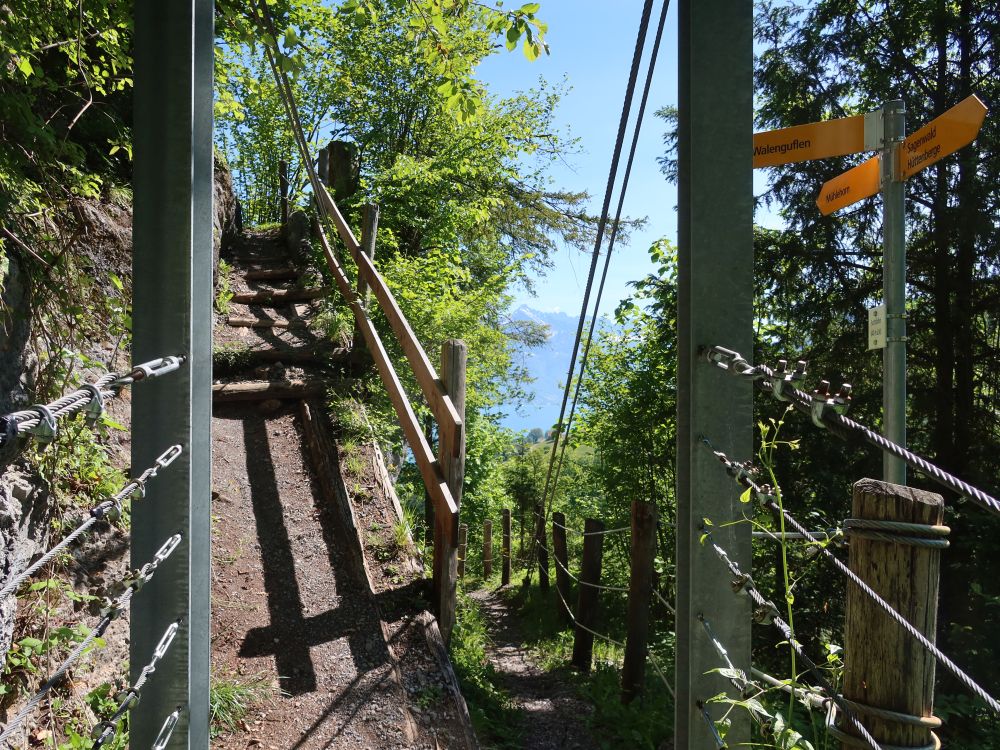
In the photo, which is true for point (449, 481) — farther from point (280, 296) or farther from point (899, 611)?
point (280, 296)

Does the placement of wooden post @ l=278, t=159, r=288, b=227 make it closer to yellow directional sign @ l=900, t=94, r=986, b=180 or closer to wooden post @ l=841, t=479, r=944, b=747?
yellow directional sign @ l=900, t=94, r=986, b=180

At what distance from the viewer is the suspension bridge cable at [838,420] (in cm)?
83

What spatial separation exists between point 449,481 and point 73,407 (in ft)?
10.9

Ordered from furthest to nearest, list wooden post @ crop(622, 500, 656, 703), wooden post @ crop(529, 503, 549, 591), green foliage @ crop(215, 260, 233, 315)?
wooden post @ crop(529, 503, 549, 591) < green foliage @ crop(215, 260, 233, 315) < wooden post @ crop(622, 500, 656, 703)

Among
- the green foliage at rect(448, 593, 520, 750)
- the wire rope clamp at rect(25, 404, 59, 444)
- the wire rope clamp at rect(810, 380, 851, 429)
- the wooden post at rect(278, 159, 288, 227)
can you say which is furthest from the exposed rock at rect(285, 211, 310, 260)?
the wire rope clamp at rect(810, 380, 851, 429)

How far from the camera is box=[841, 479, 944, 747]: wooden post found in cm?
100

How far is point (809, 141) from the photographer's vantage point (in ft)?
10.3

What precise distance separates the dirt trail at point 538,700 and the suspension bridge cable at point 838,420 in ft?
12.9

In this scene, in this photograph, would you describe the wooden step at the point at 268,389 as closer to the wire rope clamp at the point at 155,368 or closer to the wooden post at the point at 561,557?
the wooden post at the point at 561,557

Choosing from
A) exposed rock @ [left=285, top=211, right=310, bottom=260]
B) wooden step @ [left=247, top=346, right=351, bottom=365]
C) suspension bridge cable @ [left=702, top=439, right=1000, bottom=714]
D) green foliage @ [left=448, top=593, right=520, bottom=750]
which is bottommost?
green foliage @ [left=448, top=593, right=520, bottom=750]

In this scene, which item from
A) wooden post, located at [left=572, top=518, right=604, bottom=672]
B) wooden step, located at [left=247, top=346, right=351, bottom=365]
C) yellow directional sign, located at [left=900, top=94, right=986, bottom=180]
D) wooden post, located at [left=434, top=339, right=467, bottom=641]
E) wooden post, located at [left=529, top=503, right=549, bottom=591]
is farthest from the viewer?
wooden post, located at [left=529, top=503, right=549, bottom=591]

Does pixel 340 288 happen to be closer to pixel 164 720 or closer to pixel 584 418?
pixel 584 418

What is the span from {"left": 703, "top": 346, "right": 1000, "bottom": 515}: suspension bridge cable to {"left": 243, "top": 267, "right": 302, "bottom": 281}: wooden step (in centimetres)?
885

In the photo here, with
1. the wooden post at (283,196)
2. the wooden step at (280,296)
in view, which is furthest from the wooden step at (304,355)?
the wooden post at (283,196)
